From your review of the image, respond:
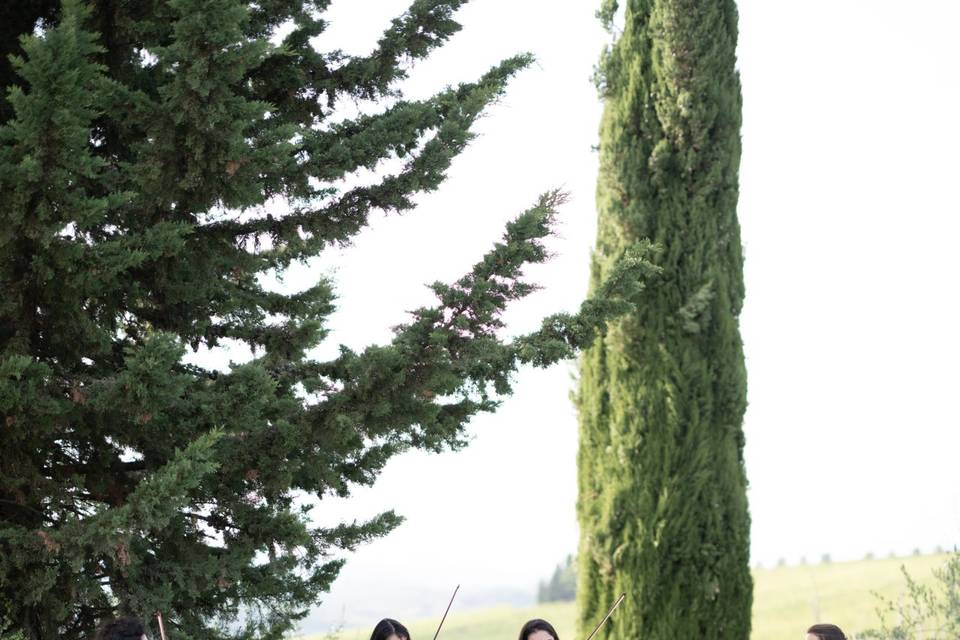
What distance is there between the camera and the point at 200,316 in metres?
6.25

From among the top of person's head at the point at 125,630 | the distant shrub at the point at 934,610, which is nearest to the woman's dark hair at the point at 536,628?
the top of person's head at the point at 125,630

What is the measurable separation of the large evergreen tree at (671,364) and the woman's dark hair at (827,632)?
4.06 metres

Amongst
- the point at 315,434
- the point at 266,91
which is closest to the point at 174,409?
the point at 315,434

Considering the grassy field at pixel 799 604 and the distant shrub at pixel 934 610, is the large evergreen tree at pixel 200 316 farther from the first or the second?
the grassy field at pixel 799 604

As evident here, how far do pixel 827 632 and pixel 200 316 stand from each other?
3.93 m

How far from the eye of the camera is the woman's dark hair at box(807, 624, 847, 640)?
16.0 ft

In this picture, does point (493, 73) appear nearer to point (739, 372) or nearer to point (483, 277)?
point (483, 277)

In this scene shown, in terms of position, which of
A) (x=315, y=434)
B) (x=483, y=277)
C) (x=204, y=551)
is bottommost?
(x=204, y=551)

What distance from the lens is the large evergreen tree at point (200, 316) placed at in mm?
4469

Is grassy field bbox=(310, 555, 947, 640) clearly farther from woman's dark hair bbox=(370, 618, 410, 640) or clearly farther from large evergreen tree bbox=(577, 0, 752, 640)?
woman's dark hair bbox=(370, 618, 410, 640)

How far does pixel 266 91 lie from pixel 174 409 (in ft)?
7.07

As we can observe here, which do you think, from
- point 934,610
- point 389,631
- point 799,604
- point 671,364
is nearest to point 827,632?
point 389,631

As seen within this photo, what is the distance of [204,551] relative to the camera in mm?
5664

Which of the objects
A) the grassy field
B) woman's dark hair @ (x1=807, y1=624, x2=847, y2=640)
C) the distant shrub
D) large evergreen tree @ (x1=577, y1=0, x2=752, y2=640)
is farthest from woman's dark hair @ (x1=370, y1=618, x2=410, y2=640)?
the grassy field
